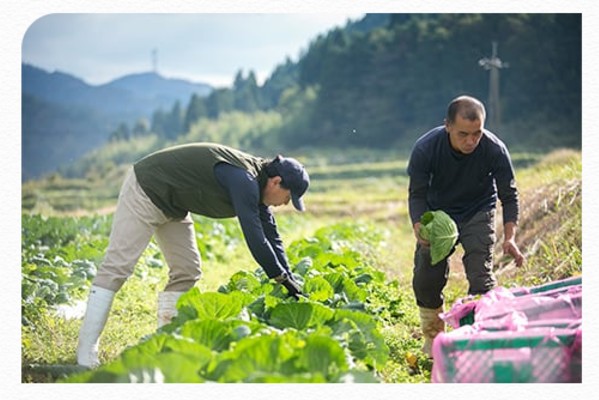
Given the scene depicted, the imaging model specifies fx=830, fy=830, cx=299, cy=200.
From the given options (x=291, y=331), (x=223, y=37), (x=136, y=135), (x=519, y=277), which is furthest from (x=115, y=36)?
(x=291, y=331)

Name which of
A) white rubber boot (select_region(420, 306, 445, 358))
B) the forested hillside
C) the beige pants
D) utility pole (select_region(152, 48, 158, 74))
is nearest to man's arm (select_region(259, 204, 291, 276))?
the beige pants

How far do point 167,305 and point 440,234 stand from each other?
1.60 metres

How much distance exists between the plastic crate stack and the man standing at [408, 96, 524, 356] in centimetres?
83

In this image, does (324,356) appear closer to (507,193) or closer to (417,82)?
(507,193)

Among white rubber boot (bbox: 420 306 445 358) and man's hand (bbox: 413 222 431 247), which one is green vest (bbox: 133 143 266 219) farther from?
white rubber boot (bbox: 420 306 445 358)

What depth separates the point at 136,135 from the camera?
141ft

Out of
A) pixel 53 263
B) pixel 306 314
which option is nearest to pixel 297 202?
pixel 306 314

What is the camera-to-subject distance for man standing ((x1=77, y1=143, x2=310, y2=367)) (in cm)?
418

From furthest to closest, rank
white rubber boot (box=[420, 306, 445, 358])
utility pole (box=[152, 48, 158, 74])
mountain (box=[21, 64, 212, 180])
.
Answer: utility pole (box=[152, 48, 158, 74]) → mountain (box=[21, 64, 212, 180]) → white rubber boot (box=[420, 306, 445, 358])

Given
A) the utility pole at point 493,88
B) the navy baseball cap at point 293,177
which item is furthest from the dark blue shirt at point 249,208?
the utility pole at point 493,88

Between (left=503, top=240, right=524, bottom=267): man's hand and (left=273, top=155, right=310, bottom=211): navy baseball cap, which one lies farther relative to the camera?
(left=503, top=240, right=524, bottom=267): man's hand

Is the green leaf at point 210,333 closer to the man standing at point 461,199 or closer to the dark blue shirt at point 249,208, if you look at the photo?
the dark blue shirt at point 249,208

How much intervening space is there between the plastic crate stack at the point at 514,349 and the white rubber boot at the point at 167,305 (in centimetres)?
172

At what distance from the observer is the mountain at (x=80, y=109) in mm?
24303
